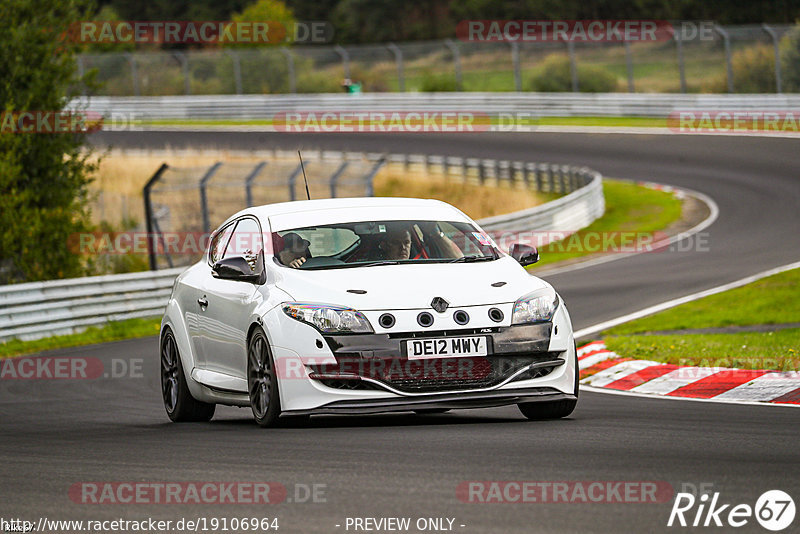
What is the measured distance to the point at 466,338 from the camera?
8.09 meters

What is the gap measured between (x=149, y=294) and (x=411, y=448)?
1422 cm

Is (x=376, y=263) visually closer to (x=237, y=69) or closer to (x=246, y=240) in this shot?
(x=246, y=240)

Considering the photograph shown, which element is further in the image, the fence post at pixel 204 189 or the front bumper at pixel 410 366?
the fence post at pixel 204 189

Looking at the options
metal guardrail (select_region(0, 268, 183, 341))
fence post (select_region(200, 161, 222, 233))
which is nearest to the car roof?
metal guardrail (select_region(0, 268, 183, 341))

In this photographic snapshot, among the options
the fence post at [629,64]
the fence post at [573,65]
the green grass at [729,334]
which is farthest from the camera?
the fence post at [573,65]

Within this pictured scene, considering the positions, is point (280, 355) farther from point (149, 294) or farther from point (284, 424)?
point (149, 294)

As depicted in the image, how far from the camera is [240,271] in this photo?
8906 mm

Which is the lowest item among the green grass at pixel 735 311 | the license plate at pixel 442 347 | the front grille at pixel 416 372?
the green grass at pixel 735 311

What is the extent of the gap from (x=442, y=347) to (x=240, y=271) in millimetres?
1618

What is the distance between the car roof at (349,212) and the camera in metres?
9.36

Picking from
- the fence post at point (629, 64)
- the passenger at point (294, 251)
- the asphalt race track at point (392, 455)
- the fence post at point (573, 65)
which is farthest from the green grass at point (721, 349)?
the fence post at point (573, 65)

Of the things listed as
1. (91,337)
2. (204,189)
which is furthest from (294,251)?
(204,189)

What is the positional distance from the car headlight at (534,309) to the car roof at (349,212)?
126 centimetres

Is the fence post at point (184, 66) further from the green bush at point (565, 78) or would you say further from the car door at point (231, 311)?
the car door at point (231, 311)
